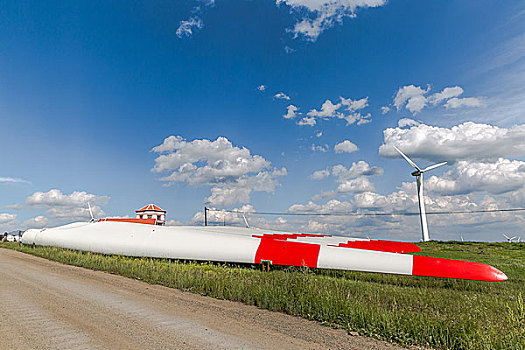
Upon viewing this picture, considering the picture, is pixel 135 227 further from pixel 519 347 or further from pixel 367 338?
pixel 519 347

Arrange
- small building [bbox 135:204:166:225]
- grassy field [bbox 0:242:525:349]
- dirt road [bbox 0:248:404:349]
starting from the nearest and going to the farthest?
dirt road [bbox 0:248:404:349], grassy field [bbox 0:242:525:349], small building [bbox 135:204:166:225]

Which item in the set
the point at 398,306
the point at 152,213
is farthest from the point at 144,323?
the point at 152,213

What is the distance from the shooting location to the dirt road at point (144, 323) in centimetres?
485

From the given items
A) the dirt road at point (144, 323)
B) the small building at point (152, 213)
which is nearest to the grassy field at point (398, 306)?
the dirt road at point (144, 323)

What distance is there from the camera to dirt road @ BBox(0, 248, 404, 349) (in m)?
4.85

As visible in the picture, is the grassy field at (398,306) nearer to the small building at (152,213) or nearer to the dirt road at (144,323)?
the dirt road at (144,323)

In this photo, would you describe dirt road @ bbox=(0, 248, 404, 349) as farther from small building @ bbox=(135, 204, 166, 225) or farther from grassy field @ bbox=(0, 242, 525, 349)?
small building @ bbox=(135, 204, 166, 225)

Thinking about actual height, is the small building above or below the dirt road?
above

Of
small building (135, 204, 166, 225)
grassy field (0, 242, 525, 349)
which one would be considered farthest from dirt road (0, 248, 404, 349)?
small building (135, 204, 166, 225)

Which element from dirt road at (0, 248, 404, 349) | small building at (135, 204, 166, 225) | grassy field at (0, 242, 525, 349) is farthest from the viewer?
small building at (135, 204, 166, 225)

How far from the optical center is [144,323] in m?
5.74

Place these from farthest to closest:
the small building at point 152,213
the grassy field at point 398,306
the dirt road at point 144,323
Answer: the small building at point 152,213
the grassy field at point 398,306
the dirt road at point 144,323

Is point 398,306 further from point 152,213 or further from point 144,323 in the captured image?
point 152,213

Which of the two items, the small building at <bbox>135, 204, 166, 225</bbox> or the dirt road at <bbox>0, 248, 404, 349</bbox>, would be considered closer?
the dirt road at <bbox>0, 248, 404, 349</bbox>
